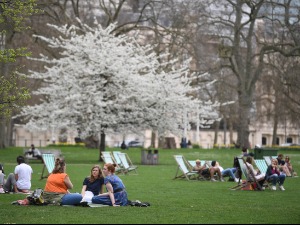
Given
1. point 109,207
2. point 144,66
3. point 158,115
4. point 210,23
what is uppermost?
point 210,23

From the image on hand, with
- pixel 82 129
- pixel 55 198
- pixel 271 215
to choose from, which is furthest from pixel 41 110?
pixel 271 215

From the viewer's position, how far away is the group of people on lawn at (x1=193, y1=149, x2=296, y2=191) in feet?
76.3

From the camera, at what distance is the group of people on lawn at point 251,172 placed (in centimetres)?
2325

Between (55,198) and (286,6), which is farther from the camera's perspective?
(286,6)

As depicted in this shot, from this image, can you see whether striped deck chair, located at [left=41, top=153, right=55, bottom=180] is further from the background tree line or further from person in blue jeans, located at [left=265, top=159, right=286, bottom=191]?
the background tree line

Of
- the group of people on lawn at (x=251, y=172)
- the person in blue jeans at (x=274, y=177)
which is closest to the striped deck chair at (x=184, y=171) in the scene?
the group of people on lawn at (x=251, y=172)

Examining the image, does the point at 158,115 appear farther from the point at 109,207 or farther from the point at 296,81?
the point at 109,207

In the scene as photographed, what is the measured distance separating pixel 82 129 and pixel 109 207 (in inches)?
1008

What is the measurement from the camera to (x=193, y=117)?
44875 millimetres

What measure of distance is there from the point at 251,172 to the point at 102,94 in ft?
64.3

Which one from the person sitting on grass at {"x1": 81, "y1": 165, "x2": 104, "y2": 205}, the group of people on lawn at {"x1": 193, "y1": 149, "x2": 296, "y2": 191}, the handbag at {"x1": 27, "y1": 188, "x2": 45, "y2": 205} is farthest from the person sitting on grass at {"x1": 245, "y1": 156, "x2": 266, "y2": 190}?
the handbag at {"x1": 27, "y1": 188, "x2": 45, "y2": 205}

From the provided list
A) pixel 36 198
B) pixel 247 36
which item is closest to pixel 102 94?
pixel 247 36

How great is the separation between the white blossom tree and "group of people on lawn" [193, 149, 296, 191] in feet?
29.3

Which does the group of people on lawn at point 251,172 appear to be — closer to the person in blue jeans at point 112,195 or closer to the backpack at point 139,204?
the backpack at point 139,204
